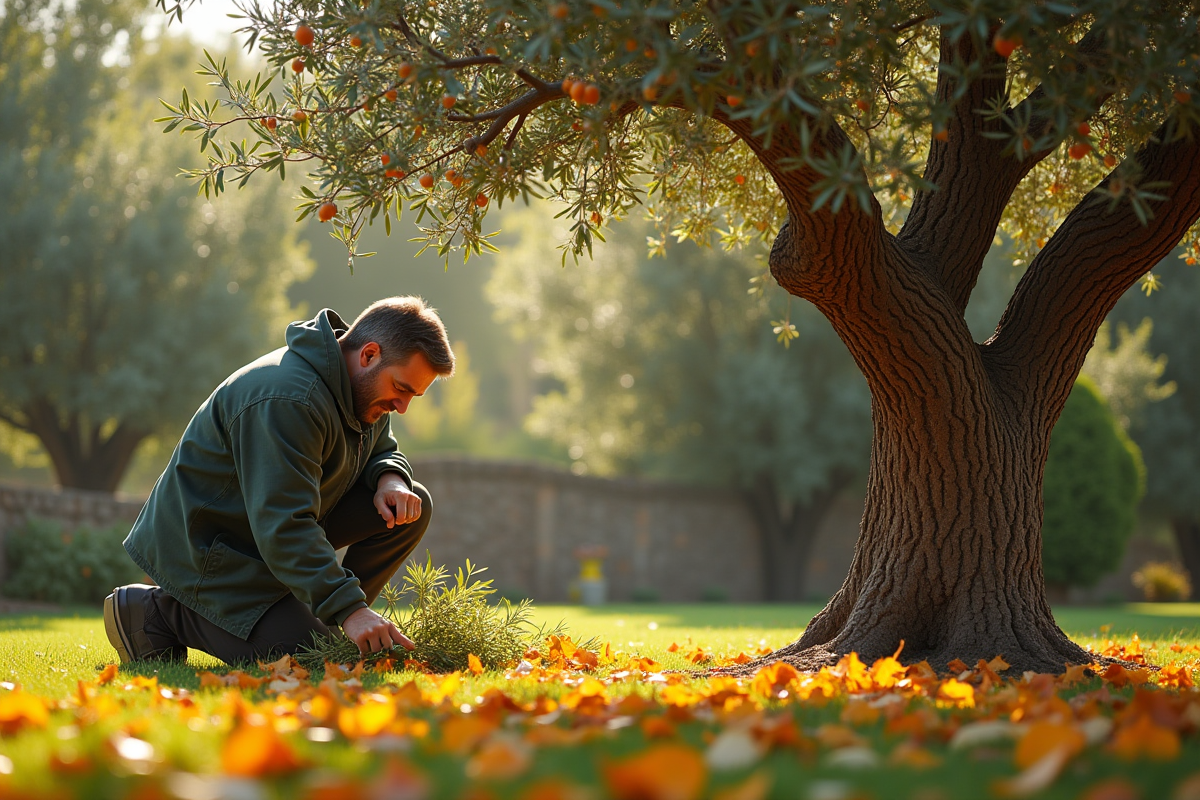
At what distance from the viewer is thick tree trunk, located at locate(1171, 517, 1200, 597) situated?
1969 centimetres

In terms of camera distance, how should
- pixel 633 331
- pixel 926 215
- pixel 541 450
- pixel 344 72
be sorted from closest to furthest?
pixel 344 72 → pixel 926 215 → pixel 633 331 → pixel 541 450

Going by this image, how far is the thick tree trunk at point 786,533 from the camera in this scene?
18.5 meters

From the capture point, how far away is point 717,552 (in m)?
18.6

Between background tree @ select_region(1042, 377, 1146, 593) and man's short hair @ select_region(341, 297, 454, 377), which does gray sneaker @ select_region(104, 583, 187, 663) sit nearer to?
man's short hair @ select_region(341, 297, 454, 377)

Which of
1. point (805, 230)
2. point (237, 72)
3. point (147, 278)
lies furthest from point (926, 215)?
point (237, 72)

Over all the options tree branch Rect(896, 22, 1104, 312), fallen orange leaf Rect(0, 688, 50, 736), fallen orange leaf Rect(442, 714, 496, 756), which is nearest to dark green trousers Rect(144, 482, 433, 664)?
fallen orange leaf Rect(0, 688, 50, 736)

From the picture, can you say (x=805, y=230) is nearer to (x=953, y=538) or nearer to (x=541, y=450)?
(x=953, y=538)

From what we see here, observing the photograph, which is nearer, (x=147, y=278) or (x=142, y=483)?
(x=147, y=278)

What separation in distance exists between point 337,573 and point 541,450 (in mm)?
29333

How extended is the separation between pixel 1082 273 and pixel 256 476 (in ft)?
11.4

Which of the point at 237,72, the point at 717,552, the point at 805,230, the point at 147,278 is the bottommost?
the point at 717,552

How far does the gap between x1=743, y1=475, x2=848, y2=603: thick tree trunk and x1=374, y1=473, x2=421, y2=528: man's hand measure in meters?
14.6

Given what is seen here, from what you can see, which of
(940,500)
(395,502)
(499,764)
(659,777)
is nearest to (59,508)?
(395,502)

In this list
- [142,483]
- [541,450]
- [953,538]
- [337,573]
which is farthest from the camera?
[541,450]
